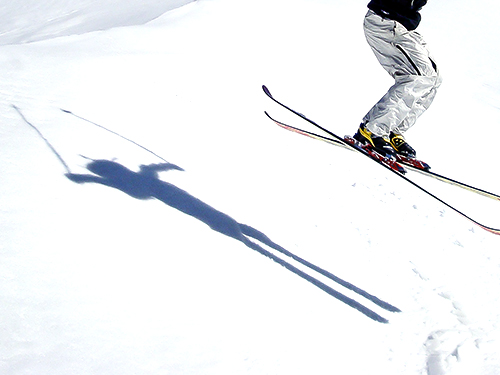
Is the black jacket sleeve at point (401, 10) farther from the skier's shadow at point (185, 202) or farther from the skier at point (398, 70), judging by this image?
the skier's shadow at point (185, 202)

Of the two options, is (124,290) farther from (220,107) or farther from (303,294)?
(220,107)

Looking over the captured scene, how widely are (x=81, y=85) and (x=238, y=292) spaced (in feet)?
12.6

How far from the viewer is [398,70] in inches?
171

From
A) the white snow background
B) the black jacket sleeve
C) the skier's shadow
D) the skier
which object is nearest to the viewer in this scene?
the white snow background

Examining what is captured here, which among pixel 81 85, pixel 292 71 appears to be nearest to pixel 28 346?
pixel 81 85

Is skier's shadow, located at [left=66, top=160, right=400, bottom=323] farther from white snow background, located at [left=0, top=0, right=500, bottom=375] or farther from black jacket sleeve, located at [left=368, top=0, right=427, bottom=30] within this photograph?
black jacket sleeve, located at [left=368, top=0, right=427, bottom=30]

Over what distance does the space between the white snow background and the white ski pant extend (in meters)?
0.83

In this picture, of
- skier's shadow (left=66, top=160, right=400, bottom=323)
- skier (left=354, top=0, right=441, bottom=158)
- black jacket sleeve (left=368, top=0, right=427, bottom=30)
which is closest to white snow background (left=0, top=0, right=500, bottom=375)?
skier's shadow (left=66, top=160, right=400, bottom=323)

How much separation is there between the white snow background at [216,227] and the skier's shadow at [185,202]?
20 millimetres

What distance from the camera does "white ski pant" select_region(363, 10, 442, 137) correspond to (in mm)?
4195

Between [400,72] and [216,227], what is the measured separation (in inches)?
80.2

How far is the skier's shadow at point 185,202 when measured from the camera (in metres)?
3.57

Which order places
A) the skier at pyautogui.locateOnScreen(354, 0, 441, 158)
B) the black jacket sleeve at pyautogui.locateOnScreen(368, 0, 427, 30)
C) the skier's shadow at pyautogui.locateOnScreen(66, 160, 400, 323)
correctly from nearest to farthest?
the skier's shadow at pyautogui.locateOnScreen(66, 160, 400, 323) < the black jacket sleeve at pyautogui.locateOnScreen(368, 0, 427, 30) < the skier at pyautogui.locateOnScreen(354, 0, 441, 158)

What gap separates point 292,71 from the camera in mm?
8477
